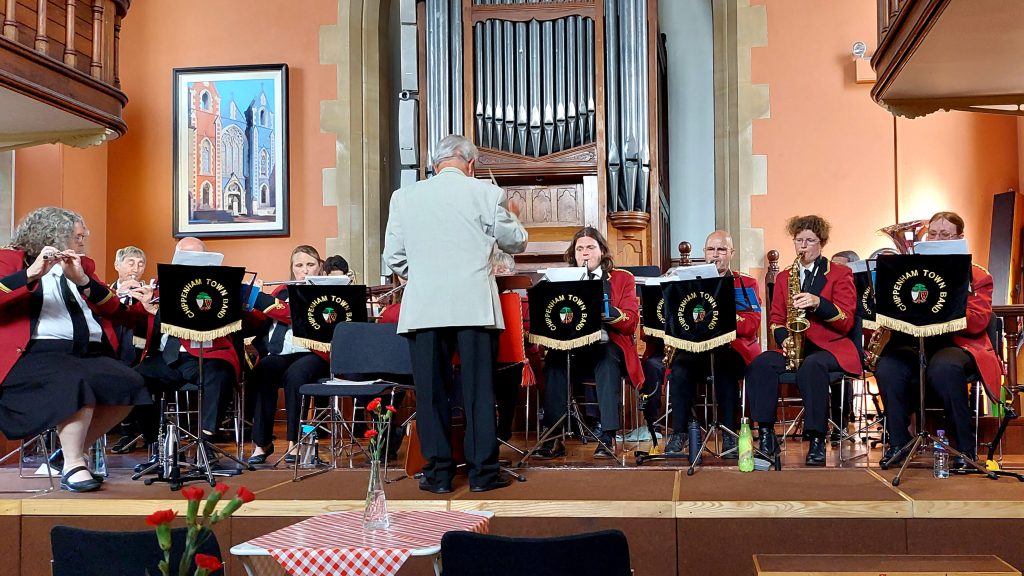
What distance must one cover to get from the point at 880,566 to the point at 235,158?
716 centimetres

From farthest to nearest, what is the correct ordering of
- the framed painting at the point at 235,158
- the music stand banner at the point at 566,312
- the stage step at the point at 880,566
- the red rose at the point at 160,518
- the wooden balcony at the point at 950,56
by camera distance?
the framed painting at the point at 235,158, the music stand banner at the point at 566,312, the wooden balcony at the point at 950,56, the stage step at the point at 880,566, the red rose at the point at 160,518

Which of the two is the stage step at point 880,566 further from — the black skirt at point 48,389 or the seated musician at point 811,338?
the black skirt at point 48,389

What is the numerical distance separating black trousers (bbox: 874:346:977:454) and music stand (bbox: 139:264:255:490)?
10.2 feet

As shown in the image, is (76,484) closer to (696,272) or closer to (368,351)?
(368,351)

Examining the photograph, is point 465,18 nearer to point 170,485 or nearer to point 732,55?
point 732,55

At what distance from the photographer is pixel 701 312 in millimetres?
5246

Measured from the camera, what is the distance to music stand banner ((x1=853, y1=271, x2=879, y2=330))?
5461 mm

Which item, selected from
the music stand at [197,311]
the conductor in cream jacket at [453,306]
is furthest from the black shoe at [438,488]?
the music stand at [197,311]

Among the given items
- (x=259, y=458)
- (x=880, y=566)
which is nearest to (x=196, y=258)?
(x=259, y=458)

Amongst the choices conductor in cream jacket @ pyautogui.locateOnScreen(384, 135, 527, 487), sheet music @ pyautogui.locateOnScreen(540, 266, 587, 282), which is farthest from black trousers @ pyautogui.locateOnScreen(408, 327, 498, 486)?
sheet music @ pyautogui.locateOnScreen(540, 266, 587, 282)

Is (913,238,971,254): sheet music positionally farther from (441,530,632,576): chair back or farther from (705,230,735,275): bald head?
(441,530,632,576): chair back

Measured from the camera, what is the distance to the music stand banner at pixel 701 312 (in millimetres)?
5203

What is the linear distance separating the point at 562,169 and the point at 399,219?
4275mm

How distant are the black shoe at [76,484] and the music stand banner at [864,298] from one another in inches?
145
